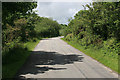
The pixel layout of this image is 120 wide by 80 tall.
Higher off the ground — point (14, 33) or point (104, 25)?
point (104, 25)

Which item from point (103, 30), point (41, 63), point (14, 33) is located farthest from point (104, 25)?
point (14, 33)

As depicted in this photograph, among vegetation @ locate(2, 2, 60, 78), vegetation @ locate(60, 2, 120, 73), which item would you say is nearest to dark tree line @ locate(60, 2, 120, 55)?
vegetation @ locate(60, 2, 120, 73)

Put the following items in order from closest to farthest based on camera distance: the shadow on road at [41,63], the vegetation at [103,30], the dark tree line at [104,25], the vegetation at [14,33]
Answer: the shadow on road at [41,63]
the vegetation at [14,33]
the vegetation at [103,30]
the dark tree line at [104,25]

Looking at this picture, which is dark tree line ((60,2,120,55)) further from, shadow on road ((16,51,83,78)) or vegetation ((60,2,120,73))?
shadow on road ((16,51,83,78))

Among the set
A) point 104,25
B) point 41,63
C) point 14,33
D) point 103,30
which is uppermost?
point 104,25

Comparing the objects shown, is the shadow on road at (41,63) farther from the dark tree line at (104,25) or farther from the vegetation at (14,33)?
the dark tree line at (104,25)

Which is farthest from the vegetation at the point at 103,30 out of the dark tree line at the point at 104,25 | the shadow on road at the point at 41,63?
the shadow on road at the point at 41,63

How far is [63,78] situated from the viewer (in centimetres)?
750

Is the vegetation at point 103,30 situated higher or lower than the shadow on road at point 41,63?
higher

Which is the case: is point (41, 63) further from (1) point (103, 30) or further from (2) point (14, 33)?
(2) point (14, 33)

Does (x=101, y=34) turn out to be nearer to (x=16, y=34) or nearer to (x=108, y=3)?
(x=108, y=3)

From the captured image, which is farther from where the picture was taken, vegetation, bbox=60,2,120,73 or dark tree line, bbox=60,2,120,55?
dark tree line, bbox=60,2,120,55

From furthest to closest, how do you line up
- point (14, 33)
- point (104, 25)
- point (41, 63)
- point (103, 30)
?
point (14, 33), point (103, 30), point (104, 25), point (41, 63)

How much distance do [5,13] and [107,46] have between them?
10046 millimetres
